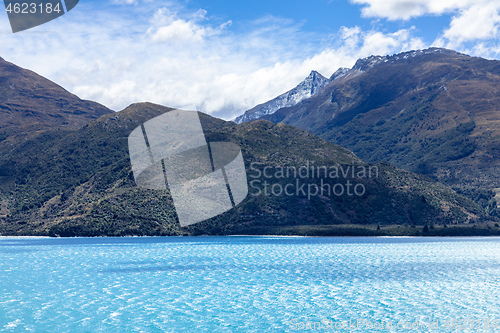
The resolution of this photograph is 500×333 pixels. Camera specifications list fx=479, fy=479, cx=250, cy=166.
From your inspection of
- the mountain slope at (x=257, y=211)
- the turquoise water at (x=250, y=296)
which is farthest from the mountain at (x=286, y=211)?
the turquoise water at (x=250, y=296)

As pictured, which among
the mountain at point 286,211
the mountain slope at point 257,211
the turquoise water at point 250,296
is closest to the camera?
the turquoise water at point 250,296

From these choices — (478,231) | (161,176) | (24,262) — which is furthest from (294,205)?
(24,262)

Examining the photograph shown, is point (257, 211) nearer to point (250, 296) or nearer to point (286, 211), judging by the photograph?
point (286, 211)

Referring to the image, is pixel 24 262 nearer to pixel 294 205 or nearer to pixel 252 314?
pixel 252 314

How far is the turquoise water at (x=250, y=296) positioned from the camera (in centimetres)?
3584

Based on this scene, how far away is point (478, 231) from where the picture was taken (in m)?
168

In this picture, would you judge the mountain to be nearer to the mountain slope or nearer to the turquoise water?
the mountain slope

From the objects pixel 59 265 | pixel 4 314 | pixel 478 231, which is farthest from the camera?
pixel 478 231

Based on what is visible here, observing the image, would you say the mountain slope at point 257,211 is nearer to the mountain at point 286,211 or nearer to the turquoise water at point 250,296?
the mountain at point 286,211

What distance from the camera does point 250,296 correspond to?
46906 mm

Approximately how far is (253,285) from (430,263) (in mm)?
36359

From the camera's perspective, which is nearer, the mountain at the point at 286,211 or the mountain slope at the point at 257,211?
the mountain at the point at 286,211

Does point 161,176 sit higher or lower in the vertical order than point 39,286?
higher

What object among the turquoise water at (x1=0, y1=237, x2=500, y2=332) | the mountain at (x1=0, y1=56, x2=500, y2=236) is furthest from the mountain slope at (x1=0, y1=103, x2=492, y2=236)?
the turquoise water at (x1=0, y1=237, x2=500, y2=332)
